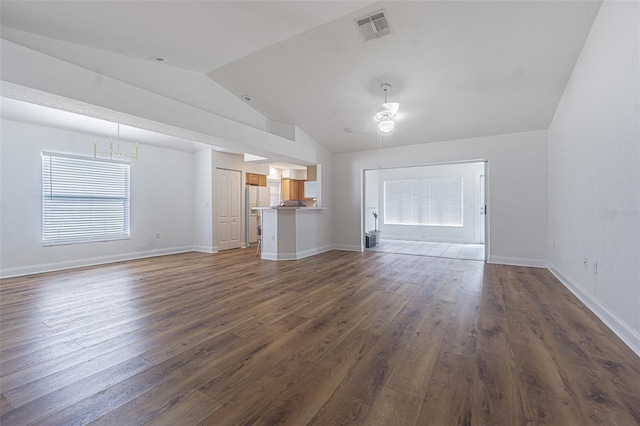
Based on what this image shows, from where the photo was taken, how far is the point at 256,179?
8.24 m

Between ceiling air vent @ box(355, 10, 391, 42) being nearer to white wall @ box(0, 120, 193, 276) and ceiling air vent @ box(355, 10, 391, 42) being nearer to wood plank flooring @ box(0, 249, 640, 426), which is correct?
wood plank flooring @ box(0, 249, 640, 426)

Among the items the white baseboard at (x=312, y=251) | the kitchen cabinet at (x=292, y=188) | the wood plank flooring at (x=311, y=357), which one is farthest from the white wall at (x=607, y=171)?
the kitchen cabinet at (x=292, y=188)

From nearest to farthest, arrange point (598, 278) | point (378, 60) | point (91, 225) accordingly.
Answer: point (598, 278)
point (378, 60)
point (91, 225)

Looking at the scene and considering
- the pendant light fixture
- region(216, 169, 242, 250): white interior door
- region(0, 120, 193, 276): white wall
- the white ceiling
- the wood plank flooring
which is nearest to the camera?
the wood plank flooring

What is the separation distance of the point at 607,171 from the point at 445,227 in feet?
21.5

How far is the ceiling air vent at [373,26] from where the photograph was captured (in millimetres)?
2895

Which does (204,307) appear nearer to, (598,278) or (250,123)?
(250,123)

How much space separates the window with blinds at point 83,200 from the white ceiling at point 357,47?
10.9 ft

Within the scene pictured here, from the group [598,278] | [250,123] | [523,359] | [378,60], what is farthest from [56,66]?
[598,278]

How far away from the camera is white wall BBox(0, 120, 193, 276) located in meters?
4.49

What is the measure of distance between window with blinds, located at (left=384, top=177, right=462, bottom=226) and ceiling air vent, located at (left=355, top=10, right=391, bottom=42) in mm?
6705

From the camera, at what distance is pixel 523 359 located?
1.89 meters

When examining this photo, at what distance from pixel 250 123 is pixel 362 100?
1.99 metres

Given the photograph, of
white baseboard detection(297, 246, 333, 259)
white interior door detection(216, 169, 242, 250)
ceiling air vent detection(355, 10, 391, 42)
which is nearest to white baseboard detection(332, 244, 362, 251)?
white baseboard detection(297, 246, 333, 259)
